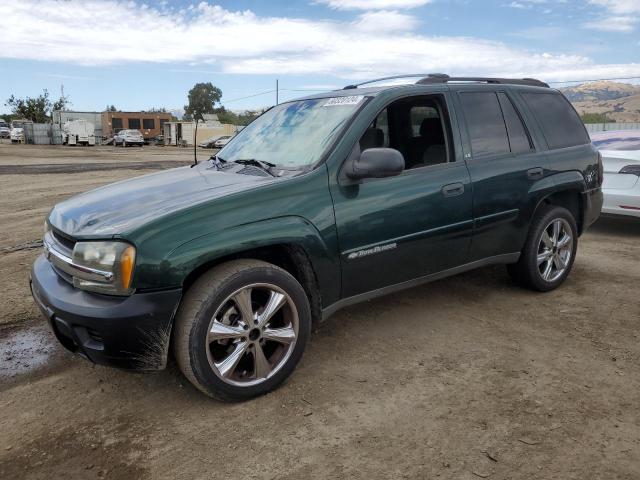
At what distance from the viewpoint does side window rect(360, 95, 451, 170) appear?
404 cm

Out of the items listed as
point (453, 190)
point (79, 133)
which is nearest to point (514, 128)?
point (453, 190)

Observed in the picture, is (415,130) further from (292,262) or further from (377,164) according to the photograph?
(292,262)

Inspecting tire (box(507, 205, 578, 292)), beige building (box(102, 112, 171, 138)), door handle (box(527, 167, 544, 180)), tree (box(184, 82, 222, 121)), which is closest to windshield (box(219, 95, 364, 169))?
door handle (box(527, 167, 544, 180))

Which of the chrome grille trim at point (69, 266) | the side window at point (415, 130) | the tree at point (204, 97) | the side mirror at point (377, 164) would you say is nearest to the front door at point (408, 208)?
the side window at point (415, 130)

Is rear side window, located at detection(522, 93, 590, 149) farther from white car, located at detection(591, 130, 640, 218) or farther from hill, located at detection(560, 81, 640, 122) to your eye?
hill, located at detection(560, 81, 640, 122)

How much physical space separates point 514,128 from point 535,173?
1.32 feet

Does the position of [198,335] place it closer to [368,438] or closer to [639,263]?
[368,438]

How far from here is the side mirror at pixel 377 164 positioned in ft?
10.9

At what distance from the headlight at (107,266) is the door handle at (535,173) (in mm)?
3150

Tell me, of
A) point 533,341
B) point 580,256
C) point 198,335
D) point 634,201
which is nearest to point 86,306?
point 198,335

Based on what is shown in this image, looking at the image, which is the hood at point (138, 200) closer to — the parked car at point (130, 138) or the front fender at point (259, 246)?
the front fender at point (259, 246)

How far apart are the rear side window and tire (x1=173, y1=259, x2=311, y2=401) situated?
110 inches

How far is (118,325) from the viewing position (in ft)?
8.85

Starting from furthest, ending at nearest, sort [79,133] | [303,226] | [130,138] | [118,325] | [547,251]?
[79,133], [130,138], [547,251], [303,226], [118,325]
